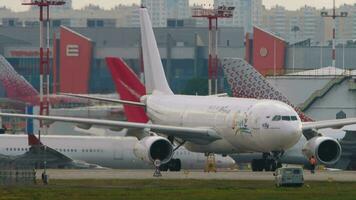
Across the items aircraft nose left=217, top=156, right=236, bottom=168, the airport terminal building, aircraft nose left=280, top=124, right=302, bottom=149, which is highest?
the airport terminal building

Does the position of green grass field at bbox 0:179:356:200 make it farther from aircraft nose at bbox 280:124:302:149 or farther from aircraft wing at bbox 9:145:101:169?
aircraft wing at bbox 9:145:101:169

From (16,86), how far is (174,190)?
298 feet

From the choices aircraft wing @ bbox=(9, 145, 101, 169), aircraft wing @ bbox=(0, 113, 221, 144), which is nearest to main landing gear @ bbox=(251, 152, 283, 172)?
aircraft wing @ bbox=(0, 113, 221, 144)

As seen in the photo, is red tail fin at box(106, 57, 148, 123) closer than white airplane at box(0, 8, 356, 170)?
No

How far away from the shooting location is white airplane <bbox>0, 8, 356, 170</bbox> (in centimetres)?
6962

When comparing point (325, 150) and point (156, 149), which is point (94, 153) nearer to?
point (156, 149)

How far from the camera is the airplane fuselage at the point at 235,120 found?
228 ft

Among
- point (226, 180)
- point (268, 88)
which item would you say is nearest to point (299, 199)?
point (226, 180)

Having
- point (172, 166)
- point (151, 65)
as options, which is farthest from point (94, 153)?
point (172, 166)

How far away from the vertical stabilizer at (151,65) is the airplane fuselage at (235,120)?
3.02 metres

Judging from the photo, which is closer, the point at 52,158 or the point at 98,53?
the point at 52,158

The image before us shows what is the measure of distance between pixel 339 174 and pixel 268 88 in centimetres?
2374

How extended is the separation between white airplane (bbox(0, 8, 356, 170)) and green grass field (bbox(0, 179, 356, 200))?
7.55 metres

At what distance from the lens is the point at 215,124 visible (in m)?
73.6
